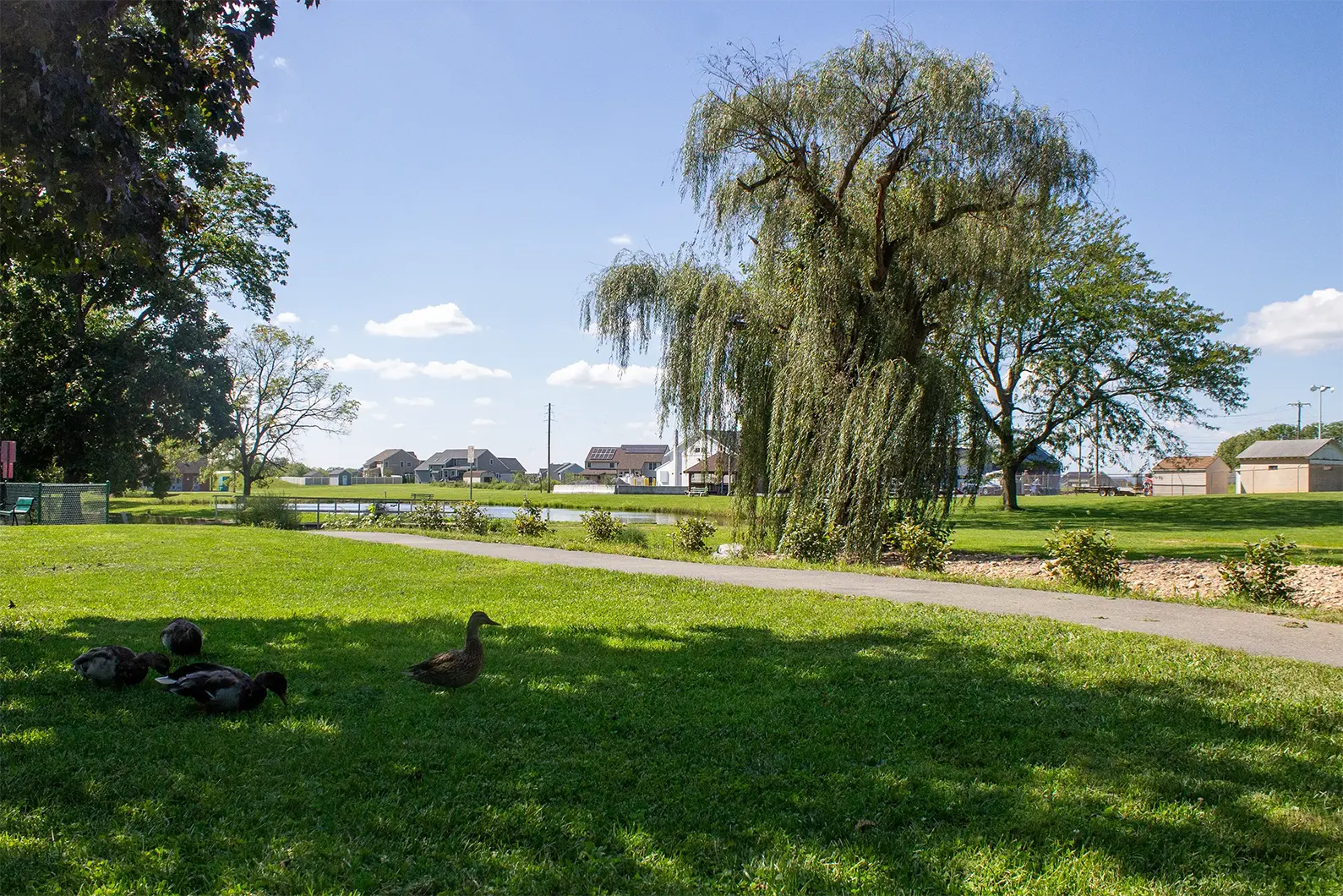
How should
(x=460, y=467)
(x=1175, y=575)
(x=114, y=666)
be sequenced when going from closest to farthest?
(x=114, y=666)
(x=1175, y=575)
(x=460, y=467)

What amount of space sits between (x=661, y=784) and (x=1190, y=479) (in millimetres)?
82754

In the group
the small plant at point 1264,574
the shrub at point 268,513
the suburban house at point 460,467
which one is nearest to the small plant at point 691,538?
the small plant at point 1264,574

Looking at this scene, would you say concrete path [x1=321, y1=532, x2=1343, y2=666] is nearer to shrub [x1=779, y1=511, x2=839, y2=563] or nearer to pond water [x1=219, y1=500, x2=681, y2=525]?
shrub [x1=779, y1=511, x2=839, y2=563]

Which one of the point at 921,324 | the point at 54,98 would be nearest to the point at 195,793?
the point at 54,98

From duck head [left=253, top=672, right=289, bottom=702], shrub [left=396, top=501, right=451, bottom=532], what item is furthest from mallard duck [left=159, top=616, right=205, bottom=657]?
shrub [left=396, top=501, right=451, bottom=532]

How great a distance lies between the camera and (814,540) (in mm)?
14180

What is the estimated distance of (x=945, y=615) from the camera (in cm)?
853

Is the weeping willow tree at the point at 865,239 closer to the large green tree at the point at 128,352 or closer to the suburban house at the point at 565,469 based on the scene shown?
the large green tree at the point at 128,352

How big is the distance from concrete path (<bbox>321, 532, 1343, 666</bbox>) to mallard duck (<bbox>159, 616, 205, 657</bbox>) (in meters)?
6.56

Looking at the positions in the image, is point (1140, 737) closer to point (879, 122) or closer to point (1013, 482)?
point (879, 122)

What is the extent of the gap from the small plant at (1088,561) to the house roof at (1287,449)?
61.2 m

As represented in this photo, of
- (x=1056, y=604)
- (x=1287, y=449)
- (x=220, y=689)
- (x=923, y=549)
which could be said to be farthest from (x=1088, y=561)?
(x=1287, y=449)

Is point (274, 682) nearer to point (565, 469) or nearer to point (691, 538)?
point (691, 538)

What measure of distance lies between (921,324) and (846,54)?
5.08 metres
